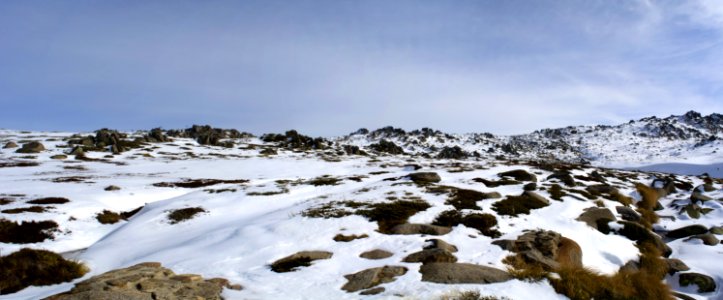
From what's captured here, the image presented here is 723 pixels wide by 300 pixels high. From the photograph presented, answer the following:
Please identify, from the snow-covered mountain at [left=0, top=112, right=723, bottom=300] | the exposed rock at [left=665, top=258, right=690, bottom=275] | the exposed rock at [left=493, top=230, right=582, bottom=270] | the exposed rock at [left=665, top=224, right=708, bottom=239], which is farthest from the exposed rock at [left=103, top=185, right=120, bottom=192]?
the exposed rock at [left=665, top=224, right=708, bottom=239]

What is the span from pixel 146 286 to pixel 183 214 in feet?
52.3

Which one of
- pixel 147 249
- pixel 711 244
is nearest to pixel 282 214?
pixel 147 249

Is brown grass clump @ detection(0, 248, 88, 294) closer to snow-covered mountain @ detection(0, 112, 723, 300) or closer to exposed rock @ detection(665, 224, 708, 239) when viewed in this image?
snow-covered mountain @ detection(0, 112, 723, 300)

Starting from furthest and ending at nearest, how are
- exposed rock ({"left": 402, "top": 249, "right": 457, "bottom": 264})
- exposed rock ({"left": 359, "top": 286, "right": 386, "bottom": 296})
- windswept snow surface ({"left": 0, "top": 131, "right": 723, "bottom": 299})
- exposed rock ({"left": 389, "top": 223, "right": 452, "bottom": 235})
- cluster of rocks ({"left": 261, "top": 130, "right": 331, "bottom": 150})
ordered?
cluster of rocks ({"left": 261, "top": 130, "right": 331, "bottom": 150}) → exposed rock ({"left": 389, "top": 223, "right": 452, "bottom": 235}) → exposed rock ({"left": 402, "top": 249, "right": 457, "bottom": 264}) → windswept snow surface ({"left": 0, "top": 131, "right": 723, "bottom": 299}) → exposed rock ({"left": 359, "top": 286, "right": 386, "bottom": 296})

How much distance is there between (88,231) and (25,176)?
27485mm

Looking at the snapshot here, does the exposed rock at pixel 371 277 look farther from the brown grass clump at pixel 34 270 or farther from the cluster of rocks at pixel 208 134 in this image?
the cluster of rocks at pixel 208 134

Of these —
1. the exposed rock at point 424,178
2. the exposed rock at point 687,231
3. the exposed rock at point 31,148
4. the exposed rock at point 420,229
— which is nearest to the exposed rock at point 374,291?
the exposed rock at point 420,229

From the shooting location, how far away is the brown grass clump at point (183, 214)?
24866 mm

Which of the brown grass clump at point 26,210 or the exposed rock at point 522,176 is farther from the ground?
the exposed rock at point 522,176

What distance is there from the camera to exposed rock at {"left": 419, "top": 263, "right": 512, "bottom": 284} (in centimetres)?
1223

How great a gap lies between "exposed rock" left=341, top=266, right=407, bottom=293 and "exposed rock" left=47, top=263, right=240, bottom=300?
13.5 feet

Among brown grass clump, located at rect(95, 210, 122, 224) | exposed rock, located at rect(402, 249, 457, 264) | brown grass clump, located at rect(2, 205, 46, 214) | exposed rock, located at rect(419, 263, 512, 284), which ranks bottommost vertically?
brown grass clump, located at rect(95, 210, 122, 224)

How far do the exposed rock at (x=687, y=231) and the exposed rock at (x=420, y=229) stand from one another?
14.7 metres

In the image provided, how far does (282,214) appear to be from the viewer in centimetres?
2417
